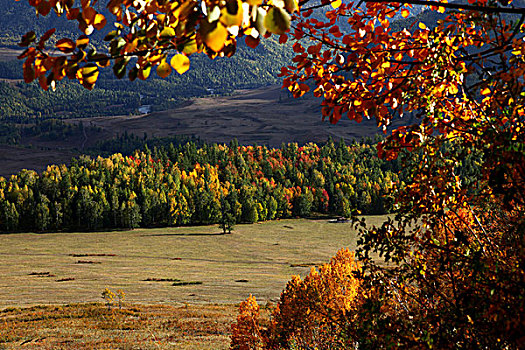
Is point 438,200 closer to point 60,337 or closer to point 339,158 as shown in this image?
→ point 60,337

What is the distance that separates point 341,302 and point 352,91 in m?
20.1

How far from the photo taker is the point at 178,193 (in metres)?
143

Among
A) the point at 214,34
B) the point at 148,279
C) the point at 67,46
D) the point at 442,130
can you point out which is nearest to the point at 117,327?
the point at 148,279

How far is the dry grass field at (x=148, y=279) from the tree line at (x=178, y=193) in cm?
749

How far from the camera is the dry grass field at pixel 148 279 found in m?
42.9

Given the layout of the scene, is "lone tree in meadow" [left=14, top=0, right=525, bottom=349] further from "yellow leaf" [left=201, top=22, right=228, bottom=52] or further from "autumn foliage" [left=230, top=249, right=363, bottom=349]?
"autumn foliage" [left=230, top=249, right=363, bottom=349]

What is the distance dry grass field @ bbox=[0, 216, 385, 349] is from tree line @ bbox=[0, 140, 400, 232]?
7.49 meters

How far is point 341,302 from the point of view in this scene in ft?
77.0

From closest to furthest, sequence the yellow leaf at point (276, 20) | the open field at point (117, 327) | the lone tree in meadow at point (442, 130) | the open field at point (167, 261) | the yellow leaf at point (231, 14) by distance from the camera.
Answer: the yellow leaf at point (231, 14) → the yellow leaf at point (276, 20) → the lone tree in meadow at point (442, 130) → the open field at point (117, 327) → the open field at point (167, 261)

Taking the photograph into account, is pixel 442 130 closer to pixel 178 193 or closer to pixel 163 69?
pixel 163 69

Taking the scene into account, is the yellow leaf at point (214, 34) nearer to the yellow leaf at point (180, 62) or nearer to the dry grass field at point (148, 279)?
the yellow leaf at point (180, 62)

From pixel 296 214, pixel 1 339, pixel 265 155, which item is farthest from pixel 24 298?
pixel 265 155

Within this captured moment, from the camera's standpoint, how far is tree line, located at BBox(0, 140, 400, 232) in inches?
5231

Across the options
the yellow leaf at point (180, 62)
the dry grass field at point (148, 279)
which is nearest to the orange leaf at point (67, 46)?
the yellow leaf at point (180, 62)
